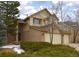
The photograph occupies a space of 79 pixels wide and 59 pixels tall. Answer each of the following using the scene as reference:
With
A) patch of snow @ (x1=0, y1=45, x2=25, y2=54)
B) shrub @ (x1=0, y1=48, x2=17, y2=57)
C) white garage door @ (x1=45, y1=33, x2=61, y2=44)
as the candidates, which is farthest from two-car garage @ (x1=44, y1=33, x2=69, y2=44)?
shrub @ (x1=0, y1=48, x2=17, y2=57)

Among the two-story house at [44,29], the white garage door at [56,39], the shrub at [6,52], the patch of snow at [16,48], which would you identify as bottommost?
the shrub at [6,52]

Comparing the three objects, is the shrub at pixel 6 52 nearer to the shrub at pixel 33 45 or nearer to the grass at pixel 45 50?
the grass at pixel 45 50

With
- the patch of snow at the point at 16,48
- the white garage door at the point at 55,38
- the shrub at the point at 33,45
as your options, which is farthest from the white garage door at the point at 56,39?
the patch of snow at the point at 16,48

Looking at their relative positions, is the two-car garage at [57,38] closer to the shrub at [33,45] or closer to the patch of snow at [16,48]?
the shrub at [33,45]

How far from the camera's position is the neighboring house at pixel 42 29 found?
9.25 feet

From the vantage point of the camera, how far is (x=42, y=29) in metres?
2.86

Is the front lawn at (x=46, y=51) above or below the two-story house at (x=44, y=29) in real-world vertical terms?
below

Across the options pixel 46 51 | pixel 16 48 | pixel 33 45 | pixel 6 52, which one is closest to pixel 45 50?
pixel 46 51

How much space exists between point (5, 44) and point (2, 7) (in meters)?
0.54

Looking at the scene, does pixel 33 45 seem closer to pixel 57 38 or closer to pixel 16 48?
pixel 16 48

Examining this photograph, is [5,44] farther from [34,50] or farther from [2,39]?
[34,50]

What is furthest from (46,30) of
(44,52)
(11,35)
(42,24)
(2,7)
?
(2,7)

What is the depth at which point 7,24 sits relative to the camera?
2.81 meters

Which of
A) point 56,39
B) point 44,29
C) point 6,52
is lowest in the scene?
point 6,52
